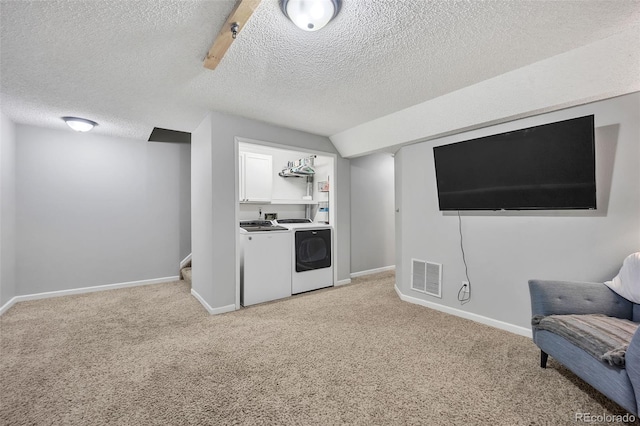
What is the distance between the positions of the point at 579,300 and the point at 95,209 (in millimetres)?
5767

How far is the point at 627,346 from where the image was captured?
4.66 ft

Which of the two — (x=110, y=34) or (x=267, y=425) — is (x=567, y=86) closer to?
(x=267, y=425)

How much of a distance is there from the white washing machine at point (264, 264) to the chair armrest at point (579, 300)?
8.89 ft

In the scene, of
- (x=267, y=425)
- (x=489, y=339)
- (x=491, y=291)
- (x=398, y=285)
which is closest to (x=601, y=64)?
(x=491, y=291)

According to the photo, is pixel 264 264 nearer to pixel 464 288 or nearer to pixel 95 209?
pixel 464 288

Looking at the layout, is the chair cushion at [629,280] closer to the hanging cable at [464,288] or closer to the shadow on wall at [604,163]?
the shadow on wall at [604,163]

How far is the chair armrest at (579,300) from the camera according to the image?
1.87 meters

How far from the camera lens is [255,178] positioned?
431cm

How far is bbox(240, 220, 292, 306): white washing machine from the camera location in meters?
3.33

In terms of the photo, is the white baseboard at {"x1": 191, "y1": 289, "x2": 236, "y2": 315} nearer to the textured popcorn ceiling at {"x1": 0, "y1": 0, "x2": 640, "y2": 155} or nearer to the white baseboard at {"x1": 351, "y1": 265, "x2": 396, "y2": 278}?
the white baseboard at {"x1": 351, "y1": 265, "x2": 396, "y2": 278}

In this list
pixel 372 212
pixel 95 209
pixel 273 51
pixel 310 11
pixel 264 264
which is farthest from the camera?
pixel 372 212

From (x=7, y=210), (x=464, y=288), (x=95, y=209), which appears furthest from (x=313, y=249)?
(x=7, y=210)

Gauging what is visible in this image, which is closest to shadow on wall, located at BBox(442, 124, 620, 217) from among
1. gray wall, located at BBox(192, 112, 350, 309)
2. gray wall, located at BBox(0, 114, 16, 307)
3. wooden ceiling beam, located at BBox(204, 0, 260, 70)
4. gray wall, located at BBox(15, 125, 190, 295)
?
wooden ceiling beam, located at BBox(204, 0, 260, 70)
